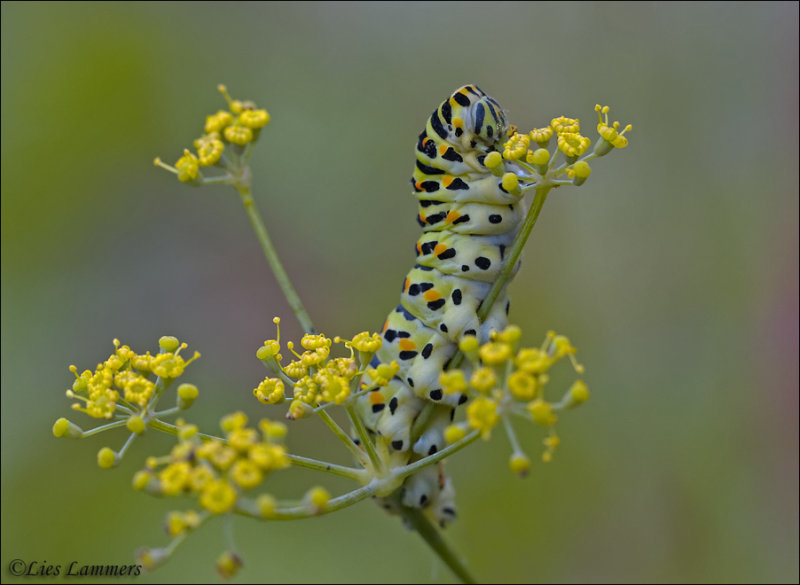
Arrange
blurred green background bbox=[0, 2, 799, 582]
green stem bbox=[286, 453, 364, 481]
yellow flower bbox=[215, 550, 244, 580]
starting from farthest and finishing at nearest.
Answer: blurred green background bbox=[0, 2, 799, 582]
green stem bbox=[286, 453, 364, 481]
yellow flower bbox=[215, 550, 244, 580]

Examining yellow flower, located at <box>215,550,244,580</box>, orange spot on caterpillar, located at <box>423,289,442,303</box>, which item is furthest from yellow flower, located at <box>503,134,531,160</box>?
yellow flower, located at <box>215,550,244,580</box>

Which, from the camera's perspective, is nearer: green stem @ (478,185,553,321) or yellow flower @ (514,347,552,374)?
yellow flower @ (514,347,552,374)

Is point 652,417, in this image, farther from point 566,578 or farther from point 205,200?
point 205,200

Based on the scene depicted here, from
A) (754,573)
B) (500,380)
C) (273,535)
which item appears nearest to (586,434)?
(754,573)

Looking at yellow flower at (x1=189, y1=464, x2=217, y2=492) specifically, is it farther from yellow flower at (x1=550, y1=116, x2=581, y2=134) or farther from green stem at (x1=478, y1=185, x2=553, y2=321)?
yellow flower at (x1=550, y1=116, x2=581, y2=134)

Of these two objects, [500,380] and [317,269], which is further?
[317,269]
